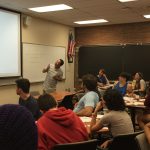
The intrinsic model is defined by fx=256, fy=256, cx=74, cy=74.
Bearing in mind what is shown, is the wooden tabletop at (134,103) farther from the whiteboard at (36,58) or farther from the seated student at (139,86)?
the whiteboard at (36,58)

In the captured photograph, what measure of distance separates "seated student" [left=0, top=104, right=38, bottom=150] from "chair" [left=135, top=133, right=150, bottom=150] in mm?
1656

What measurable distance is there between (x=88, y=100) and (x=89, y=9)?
10.5 feet

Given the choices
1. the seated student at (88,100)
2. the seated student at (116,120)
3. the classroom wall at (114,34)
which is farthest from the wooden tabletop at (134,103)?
the classroom wall at (114,34)

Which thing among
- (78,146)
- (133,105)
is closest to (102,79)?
(133,105)

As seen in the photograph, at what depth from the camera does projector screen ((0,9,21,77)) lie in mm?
5992

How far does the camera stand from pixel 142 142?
2184 mm

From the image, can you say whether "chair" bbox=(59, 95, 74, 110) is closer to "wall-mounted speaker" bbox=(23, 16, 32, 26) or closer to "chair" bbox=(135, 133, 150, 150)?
"wall-mounted speaker" bbox=(23, 16, 32, 26)

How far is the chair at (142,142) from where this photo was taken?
2148 millimetres

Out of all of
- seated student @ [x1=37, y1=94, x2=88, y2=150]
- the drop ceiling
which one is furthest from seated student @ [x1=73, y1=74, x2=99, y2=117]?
the drop ceiling

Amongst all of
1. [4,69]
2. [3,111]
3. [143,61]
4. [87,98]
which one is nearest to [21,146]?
[3,111]

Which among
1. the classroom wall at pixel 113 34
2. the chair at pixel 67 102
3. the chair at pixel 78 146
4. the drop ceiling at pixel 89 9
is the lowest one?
the chair at pixel 67 102

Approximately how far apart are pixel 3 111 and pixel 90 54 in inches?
330

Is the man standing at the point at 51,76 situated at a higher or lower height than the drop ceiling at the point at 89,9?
lower

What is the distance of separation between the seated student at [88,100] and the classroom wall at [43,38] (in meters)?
Answer: 2.93
